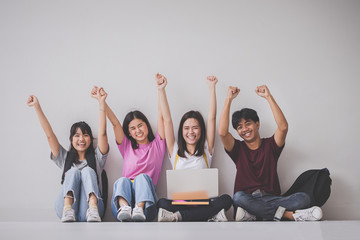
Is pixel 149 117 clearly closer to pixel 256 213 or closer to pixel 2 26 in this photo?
pixel 256 213

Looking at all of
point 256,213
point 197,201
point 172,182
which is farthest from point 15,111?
point 256,213

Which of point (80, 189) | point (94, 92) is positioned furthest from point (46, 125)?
point (80, 189)

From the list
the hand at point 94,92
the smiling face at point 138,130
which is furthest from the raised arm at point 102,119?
the smiling face at point 138,130

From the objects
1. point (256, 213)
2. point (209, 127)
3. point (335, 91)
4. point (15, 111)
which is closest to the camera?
point (256, 213)

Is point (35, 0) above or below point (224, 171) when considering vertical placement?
above

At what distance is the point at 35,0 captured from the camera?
2982mm

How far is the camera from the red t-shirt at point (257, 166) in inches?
91.0

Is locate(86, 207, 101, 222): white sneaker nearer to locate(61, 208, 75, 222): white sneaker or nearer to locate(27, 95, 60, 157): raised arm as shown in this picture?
locate(61, 208, 75, 222): white sneaker

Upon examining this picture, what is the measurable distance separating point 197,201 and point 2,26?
2299 millimetres

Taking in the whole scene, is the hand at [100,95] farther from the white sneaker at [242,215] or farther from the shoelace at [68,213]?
the white sneaker at [242,215]

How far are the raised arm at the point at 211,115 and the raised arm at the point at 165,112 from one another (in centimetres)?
27

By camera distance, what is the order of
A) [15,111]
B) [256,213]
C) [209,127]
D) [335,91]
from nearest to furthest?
[256,213], [209,127], [335,91], [15,111]

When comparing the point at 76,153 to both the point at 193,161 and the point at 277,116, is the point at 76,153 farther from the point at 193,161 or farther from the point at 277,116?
the point at 277,116

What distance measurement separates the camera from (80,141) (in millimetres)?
2512
